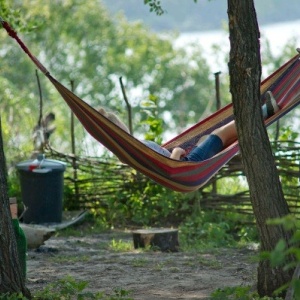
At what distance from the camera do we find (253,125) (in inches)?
172

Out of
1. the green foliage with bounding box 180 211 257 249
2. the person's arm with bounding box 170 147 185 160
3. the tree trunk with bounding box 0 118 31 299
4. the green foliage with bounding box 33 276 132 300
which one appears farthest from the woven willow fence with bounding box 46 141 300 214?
the tree trunk with bounding box 0 118 31 299

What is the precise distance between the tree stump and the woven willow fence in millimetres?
1096

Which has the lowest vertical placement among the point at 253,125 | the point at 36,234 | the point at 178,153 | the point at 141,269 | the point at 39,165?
the point at 141,269

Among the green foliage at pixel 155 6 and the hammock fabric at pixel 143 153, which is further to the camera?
the green foliage at pixel 155 6

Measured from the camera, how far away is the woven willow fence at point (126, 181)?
7492 millimetres

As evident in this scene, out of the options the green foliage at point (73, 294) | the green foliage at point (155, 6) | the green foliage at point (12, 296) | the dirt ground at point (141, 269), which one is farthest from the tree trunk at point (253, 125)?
the green foliage at point (155, 6)

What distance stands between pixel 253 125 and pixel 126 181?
3.96m

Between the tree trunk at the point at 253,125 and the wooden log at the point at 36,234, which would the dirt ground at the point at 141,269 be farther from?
the tree trunk at the point at 253,125

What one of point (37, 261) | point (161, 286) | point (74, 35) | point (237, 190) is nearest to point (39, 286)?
point (161, 286)

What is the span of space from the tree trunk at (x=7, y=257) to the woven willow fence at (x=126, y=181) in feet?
11.3

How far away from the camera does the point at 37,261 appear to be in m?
6.20

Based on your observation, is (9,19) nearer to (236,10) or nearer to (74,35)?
(236,10)

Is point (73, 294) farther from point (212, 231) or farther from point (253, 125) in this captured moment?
point (212, 231)

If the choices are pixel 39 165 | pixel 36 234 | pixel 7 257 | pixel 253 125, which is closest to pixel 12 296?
pixel 7 257
